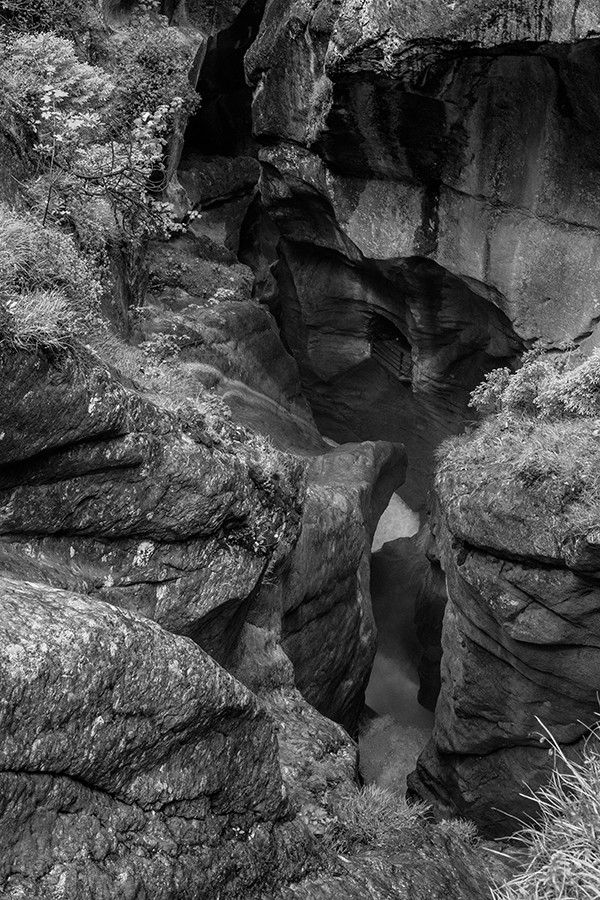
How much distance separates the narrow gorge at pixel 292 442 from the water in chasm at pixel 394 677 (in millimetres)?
74

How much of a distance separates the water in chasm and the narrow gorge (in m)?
0.07

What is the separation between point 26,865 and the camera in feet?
15.8

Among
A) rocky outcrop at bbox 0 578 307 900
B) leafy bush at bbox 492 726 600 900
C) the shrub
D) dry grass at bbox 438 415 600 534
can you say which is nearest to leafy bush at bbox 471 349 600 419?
dry grass at bbox 438 415 600 534

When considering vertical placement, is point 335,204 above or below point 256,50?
below

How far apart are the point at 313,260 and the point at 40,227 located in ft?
38.6

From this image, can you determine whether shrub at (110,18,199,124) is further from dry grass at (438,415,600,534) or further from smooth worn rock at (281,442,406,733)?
dry grass at (438,415,600,534)

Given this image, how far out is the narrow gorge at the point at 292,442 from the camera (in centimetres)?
587

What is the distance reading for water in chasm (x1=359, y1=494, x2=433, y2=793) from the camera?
53.2 ft

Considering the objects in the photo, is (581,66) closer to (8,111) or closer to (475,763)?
(8,111)

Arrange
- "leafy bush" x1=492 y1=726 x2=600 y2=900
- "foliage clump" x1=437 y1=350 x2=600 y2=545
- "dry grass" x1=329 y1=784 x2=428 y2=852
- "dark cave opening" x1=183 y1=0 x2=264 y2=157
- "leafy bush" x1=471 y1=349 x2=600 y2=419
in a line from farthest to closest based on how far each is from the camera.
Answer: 1. "dark cave opening" x1=183 y1=0 x2=264 y2=157
2. "leafy bush" x1=471 y1=349 x2=600 y2=419
3. "foliage clump" x1=437 y1=350 x2=600 y2=545
4. "dry grass" x1=329 y1=784 x2=428 y2=852
5. "leafy bush" x1=492 y1=726 x2=600 y2=900

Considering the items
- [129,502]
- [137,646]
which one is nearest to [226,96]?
[129,502]

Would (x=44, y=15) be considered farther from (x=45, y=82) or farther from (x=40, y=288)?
(x=40, y=288)

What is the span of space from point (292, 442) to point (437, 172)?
5829 mm

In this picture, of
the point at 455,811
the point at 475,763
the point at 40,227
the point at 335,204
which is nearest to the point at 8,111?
the point at 40,227
